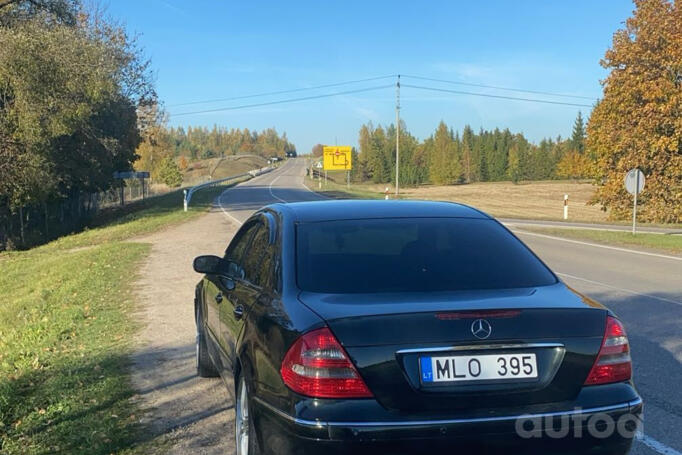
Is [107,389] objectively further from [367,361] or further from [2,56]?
[2,56]

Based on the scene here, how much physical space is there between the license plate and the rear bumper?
0.18 metres

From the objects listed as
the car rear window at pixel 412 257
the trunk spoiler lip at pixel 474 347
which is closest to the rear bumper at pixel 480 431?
the trunk spoiler lip at pixel 474 347

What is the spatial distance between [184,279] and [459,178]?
5030 inches

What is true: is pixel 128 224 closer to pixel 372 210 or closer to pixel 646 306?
pixel 646 306

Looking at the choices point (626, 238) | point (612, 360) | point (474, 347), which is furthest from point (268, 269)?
point (626, 238)

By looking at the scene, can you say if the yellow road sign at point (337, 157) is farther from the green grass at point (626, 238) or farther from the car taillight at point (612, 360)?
the car taillight at point (612, 360)

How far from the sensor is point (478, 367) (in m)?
2.85

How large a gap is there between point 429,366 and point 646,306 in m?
7.61

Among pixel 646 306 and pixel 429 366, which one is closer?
pixel 429 366

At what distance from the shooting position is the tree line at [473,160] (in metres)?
128

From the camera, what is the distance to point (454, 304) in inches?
119

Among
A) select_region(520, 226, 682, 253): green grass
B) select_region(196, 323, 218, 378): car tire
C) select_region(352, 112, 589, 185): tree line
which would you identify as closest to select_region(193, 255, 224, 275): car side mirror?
select_region(196, 323, 218, 378): car tire

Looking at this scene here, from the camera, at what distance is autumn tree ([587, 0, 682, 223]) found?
34.2 m

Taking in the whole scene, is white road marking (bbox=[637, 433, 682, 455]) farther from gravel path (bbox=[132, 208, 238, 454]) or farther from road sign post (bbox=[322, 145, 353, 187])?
road sign post (bbox=[322, 145, 353, 187])
